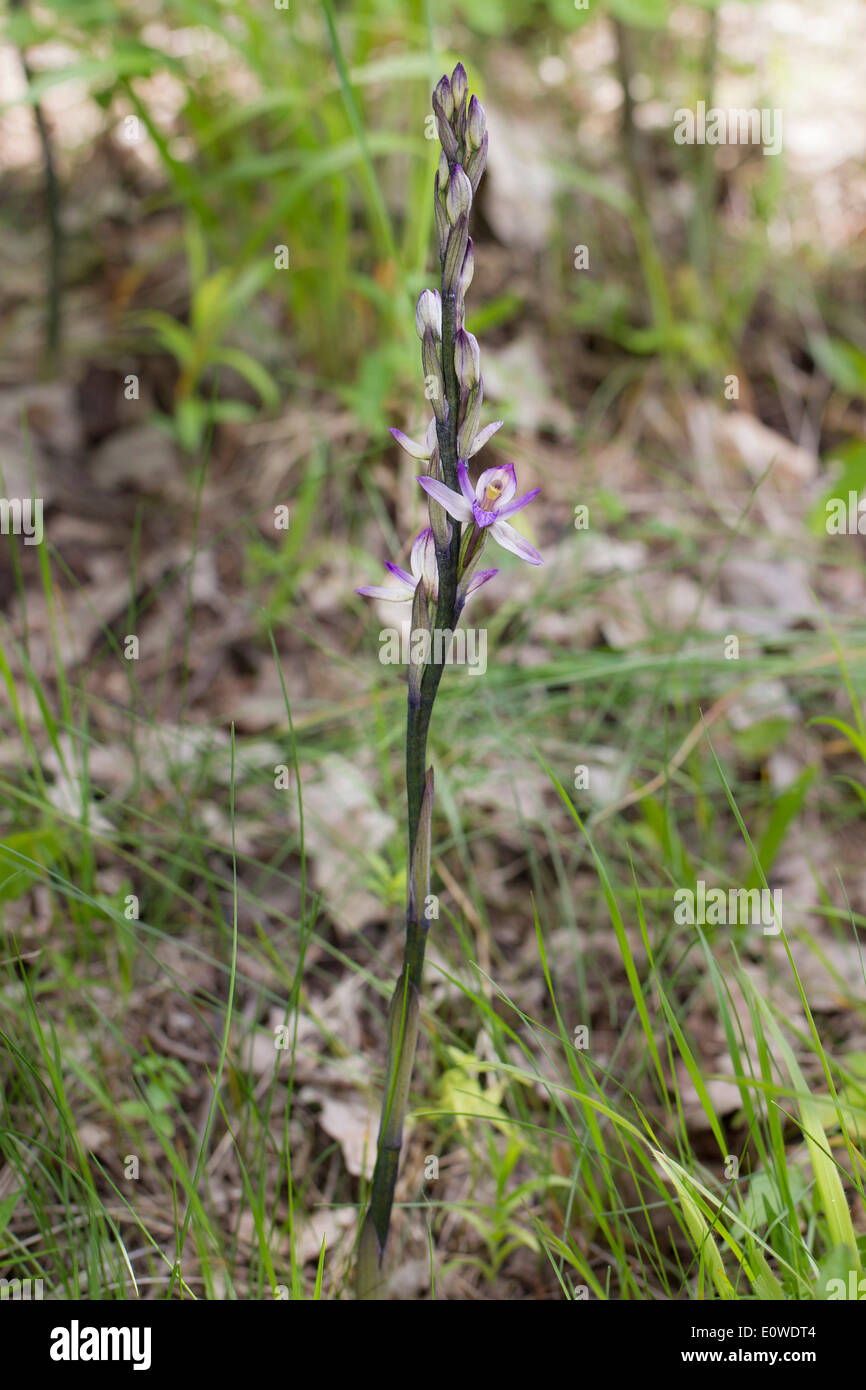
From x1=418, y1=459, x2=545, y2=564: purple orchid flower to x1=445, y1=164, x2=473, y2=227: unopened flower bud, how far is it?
270mm

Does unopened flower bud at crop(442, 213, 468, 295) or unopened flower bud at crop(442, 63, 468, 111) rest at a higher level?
unopened flower bud at crop(442, 63, 468, 111)

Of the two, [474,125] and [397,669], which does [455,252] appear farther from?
[397,669]

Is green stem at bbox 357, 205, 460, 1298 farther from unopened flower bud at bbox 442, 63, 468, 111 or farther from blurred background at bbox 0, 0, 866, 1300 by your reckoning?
unopened flower bud at bbox 442, 63, 468, 111

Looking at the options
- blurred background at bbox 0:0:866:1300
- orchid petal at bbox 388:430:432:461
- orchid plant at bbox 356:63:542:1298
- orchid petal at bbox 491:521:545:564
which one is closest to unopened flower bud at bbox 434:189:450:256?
orchid plant at bbox 356:63:542:1298

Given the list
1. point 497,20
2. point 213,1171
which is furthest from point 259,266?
point 213,1171

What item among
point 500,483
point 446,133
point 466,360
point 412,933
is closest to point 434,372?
point 466,360

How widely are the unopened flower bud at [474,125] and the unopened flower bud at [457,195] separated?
0.12 ft

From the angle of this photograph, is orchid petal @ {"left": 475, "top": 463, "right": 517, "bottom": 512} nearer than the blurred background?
Yes

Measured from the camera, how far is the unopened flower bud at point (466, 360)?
3.51ft

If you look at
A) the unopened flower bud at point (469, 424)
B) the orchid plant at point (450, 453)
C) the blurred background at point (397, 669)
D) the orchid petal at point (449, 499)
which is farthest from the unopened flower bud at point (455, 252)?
the blurred background at point (397, 669)

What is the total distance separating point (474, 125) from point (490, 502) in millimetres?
407

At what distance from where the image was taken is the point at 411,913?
124cm

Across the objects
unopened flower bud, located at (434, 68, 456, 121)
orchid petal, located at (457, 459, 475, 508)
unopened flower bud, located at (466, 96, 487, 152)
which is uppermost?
unopened flower bud, located at (434, 68, 456, 121)

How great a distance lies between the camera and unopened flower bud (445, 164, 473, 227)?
3.49 feet
